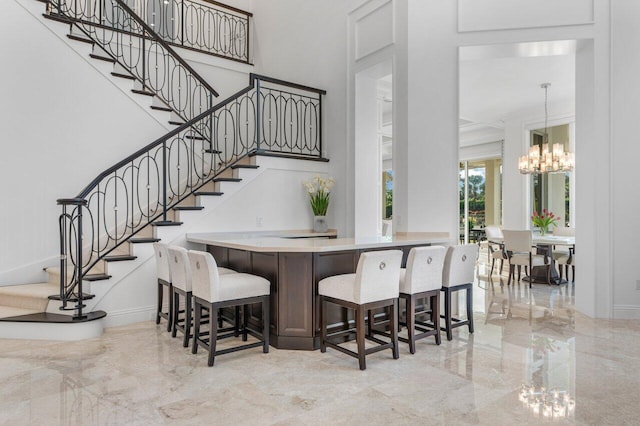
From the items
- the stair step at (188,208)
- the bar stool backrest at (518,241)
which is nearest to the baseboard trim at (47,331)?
the stair step at (188,208)

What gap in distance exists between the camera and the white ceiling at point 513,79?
4938mm

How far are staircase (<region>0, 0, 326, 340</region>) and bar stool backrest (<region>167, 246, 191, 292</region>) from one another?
840 mm

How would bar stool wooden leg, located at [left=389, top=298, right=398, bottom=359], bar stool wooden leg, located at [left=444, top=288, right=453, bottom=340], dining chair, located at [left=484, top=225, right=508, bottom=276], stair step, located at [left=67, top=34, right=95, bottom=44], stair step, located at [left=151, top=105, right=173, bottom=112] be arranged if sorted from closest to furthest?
1. bar stool wooden leg, located at [left=389, top=298, right=398, bottom=359]
2. bar stool wooden leg, located at [left=444, top=288, right=453, bottom=340]
3. stair step, located at [left=67, top=34, right=95, bottom=44]
4. stair step, located at [left=151, top=105, right=173, bottom=112]
5. dining chair, located at [left=484, top=225, right=508, bottom=276]

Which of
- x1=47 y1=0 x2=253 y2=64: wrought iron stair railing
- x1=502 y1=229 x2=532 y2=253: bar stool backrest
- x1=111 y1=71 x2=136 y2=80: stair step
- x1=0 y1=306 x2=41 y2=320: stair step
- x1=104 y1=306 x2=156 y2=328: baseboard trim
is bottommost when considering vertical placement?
x1=104 y1=306 x2=156 y2=328: baseboard trim

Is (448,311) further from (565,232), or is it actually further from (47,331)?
(565,232)

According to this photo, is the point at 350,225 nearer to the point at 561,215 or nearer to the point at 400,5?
the point at 400,5

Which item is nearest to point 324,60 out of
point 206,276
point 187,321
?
point 206,276

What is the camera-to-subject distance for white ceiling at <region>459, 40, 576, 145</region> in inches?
194

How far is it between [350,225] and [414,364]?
2.80m

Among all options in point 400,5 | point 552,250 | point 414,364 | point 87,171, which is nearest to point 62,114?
point 87,171

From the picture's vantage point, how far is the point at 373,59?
5.43m

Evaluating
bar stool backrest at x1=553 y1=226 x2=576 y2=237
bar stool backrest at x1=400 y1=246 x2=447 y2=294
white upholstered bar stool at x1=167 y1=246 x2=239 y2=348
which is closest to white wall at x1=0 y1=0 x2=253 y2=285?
white upholstered bar stool at x1=167 y1=246 x2=239 y2=348

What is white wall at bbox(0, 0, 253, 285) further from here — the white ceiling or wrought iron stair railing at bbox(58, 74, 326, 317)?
the white ceiling

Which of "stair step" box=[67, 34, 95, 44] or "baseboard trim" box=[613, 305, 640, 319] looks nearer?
"baseboard trim" box=[613, 305, 640, 319]
